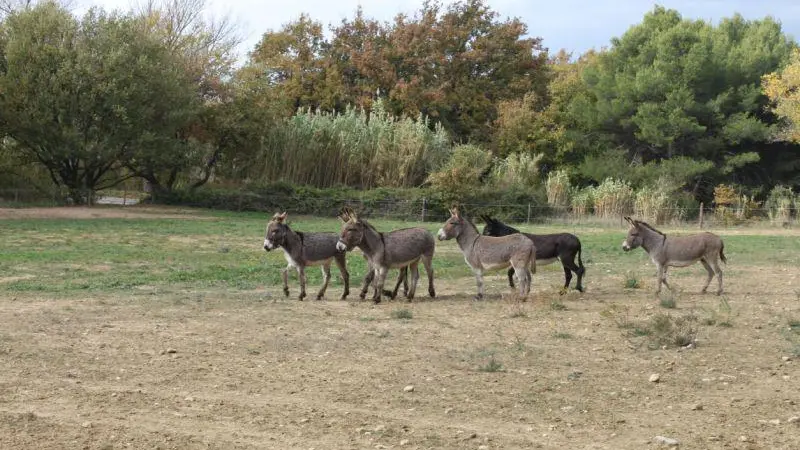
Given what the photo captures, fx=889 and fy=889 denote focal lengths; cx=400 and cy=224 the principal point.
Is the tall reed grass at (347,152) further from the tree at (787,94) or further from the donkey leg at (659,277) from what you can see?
the donkey leg at (659,277)

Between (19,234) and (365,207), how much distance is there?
15.4m

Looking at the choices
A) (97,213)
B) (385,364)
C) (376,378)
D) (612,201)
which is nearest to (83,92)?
(97,213)

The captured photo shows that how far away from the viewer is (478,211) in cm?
3619

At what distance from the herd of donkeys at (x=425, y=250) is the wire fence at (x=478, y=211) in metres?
20.0

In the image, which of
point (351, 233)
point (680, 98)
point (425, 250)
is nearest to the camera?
point (351, 233)

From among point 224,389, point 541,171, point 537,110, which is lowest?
point 224,389

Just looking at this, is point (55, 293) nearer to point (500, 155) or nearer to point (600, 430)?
point (600, 430)

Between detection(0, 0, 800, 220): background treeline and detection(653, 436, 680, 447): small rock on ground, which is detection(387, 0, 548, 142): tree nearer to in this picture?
detection(0, 0, 800, 220): background treeline

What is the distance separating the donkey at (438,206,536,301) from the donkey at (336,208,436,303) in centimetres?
62

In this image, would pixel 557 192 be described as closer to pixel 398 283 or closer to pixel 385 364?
pixel 398 283

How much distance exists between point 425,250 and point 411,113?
32.8 meters

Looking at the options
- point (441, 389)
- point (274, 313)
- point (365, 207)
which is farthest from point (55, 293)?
point (365, 207)

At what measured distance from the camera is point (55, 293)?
13.8 metres

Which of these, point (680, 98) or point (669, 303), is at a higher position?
point (680, 98)
